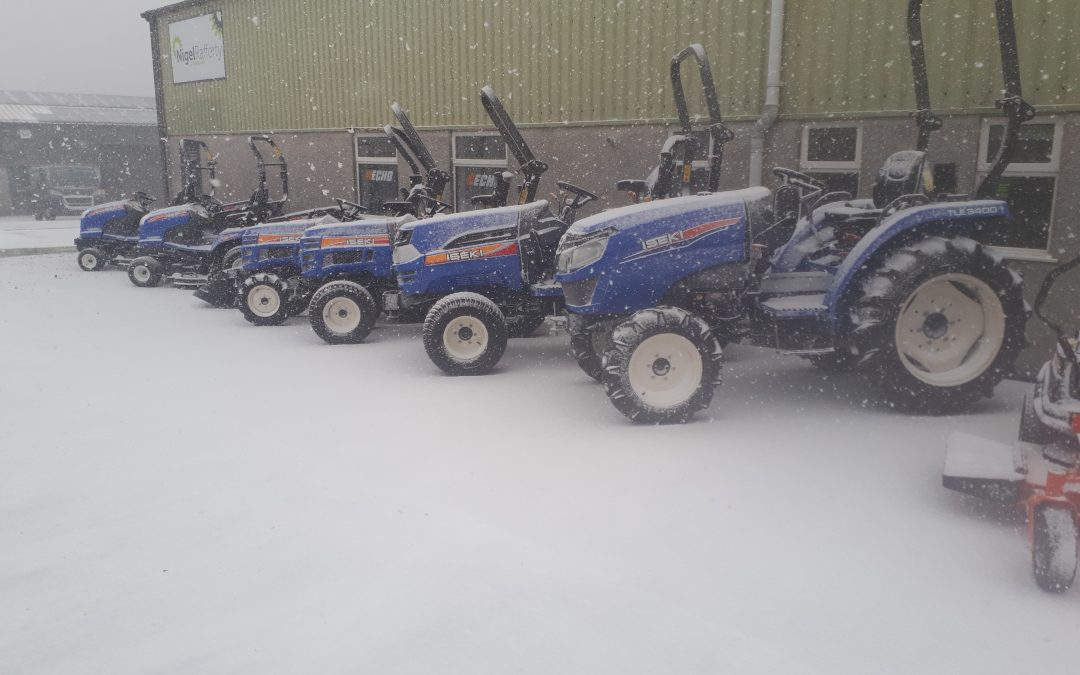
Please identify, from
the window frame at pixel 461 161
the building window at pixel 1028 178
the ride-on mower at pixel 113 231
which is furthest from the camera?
the ride-on mower at pixel 113 231

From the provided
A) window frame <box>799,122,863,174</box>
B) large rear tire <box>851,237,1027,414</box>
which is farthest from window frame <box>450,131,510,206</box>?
large rear tire <box>851,237,1027,414</box>

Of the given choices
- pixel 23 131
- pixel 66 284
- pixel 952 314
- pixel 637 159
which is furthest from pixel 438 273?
pixel 23 131

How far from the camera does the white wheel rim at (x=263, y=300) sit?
8.45 m

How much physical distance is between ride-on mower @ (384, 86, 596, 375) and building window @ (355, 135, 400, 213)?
17.0 ft

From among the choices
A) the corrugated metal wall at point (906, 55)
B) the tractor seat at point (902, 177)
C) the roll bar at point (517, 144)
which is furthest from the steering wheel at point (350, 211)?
the tractor seat at point (902, 177)

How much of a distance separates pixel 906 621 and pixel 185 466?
12.1ft

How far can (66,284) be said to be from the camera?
449 inches

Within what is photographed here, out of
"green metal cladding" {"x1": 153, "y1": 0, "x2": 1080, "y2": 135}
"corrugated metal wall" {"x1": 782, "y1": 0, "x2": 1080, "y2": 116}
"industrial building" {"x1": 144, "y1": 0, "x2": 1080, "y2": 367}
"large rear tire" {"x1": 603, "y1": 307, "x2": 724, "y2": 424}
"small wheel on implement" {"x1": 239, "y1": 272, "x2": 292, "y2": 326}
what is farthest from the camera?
"small wheel on implement" {"x1": 239, "y1": 272, "x2": 292, "y2": 326}

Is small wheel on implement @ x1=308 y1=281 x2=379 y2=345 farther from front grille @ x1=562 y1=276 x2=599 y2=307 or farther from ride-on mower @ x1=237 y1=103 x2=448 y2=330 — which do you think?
front grille @ x1=562 y1=276 x2=599 y2=307

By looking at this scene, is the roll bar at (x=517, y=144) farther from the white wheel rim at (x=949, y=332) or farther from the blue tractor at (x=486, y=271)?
the white wheel rim at (x=949, y=332)

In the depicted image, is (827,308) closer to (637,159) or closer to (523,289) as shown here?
(523,289)

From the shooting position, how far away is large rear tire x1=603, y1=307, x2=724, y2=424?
15.5 ft

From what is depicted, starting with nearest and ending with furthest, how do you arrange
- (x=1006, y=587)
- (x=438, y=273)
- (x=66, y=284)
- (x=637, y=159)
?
(x=1006, y=587) → (x=438, y=273) → (x=637, y=159) → (x=66, y=284)

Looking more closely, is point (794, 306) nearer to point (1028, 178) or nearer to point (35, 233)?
point (1028, 178)
